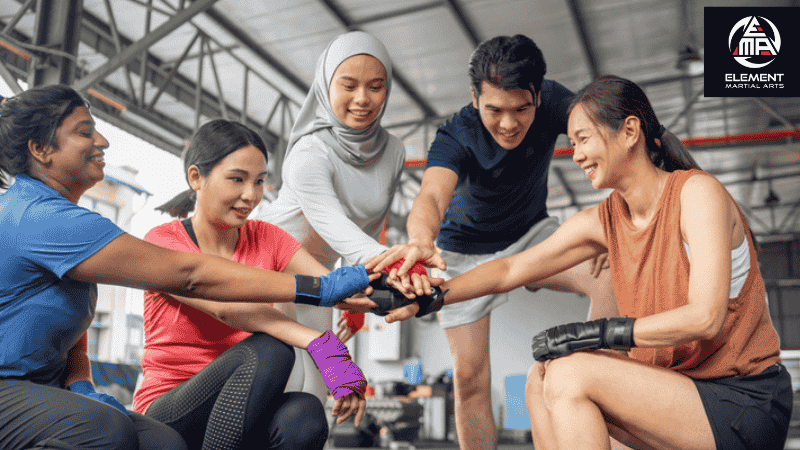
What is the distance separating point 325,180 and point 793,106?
900 cm

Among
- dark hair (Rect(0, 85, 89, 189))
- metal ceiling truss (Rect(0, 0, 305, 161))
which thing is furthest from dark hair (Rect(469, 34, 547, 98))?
metal ceiling truss (Rect(0, 0, 305, 161))

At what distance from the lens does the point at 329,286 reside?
1500mm

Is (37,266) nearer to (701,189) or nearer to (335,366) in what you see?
(335,366)

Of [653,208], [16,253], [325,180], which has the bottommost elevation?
[16,253]

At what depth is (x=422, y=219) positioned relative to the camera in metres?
2.06

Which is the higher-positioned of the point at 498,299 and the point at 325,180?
the point at 325,180

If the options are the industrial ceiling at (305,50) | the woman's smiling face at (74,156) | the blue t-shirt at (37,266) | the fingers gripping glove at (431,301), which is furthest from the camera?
the industrial ceiling at (305,50)

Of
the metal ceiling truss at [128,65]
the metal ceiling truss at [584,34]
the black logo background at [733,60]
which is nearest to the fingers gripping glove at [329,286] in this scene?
the black logo background at [733,60]

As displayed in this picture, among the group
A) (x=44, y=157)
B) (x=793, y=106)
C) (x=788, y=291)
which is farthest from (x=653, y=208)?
(x=788, y=291)

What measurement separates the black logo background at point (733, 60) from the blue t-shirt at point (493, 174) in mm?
2028

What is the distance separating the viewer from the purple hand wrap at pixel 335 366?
60.8 inches

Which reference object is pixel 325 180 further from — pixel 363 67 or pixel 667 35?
pixel 667 35

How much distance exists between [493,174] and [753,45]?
282 centimetres

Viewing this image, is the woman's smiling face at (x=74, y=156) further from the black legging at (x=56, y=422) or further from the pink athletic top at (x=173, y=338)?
the black legging at (x=56, y=422)
